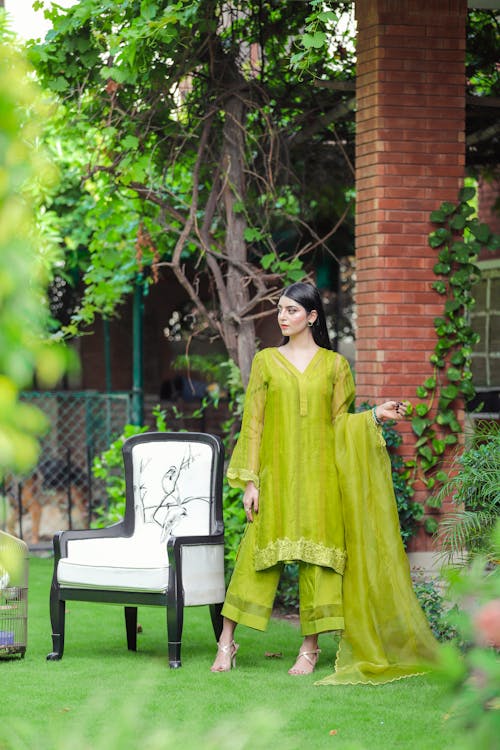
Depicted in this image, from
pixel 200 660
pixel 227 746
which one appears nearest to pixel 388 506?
pixel 200 660

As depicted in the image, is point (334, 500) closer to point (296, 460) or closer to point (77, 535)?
point (296, 460)

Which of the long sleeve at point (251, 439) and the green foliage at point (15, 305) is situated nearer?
the green foliage at point (15, 305)

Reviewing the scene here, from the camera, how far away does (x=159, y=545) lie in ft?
21.5

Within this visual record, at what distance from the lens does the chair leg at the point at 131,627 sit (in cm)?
647

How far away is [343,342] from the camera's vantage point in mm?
12727

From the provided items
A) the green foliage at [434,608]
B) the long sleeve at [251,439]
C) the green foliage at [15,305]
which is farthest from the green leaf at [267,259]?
the green foliage at [15,305]

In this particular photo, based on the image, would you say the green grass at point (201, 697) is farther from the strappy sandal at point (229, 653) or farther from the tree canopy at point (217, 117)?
the tree canopy at point (217, 117)

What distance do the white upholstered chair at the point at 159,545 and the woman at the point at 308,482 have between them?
0.31 meters

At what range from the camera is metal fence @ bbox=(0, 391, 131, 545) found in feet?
33.7

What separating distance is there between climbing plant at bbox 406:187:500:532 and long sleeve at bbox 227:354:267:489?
122 cm

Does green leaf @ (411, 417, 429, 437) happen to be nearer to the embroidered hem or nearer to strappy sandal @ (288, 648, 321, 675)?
the embroidered hem

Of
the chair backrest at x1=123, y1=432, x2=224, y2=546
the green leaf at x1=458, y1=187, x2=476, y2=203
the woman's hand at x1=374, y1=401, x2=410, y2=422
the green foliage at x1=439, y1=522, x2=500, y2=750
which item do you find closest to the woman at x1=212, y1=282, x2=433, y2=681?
the woman's hand at x1=374, y1=401, x2=410, y2=422

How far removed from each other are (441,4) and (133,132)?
2.22 metres

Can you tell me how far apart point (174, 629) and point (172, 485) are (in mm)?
984
